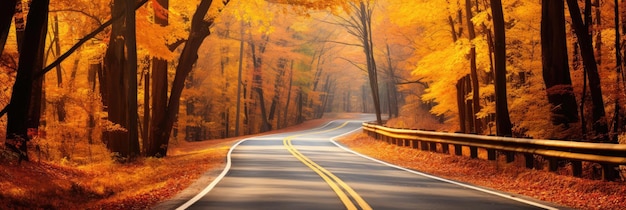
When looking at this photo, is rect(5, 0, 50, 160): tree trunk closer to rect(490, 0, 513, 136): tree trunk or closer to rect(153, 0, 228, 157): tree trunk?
rect(153, 0, 228, 157): tree trunk

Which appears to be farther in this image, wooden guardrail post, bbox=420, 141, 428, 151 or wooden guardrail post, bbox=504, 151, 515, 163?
wooden guardrail post, bbox=420, 141, 428, 151

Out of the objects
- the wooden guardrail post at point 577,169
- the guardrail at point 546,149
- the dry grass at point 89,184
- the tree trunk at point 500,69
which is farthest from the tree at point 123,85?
the wooden guardrail post at point 577,169

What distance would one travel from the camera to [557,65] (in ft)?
59.7

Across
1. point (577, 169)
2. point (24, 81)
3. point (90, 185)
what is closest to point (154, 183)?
point (90, 185)

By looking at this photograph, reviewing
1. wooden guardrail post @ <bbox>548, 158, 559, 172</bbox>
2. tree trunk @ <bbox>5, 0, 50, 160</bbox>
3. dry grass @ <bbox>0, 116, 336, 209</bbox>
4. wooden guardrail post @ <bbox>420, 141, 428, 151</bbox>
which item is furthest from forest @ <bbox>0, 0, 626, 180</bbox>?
wooden guardrail post @ <bbox>420, 141, 428, 151</bbox>

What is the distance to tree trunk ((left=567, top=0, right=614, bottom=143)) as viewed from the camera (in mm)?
16734

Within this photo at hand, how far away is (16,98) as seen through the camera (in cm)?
1554

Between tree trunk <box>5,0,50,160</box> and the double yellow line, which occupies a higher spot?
tree trunk <box>5,0,50,160</box>

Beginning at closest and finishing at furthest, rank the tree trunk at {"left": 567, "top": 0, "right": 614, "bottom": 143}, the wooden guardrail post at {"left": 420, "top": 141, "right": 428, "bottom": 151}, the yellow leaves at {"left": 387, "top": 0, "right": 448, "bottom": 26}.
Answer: the tree trunk at {"left": 567, "top": 0, "right": 614, "bottom": 143} → the wooden guardrail post at {"left": 420, "top": 141, "right": 428, "bottom": 151} → the yellow leaves at {"left": 387, "top": 0, "right": 448, "bottom": 26}

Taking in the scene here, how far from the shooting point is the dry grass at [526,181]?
11.5 metres

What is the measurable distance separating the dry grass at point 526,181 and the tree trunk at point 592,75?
2376mm

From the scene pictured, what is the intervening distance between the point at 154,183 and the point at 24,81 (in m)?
3.90

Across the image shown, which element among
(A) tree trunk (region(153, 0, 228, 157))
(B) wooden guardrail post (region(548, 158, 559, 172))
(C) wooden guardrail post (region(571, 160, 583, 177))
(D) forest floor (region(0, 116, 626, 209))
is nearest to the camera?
(D) forest floor (region(0, 116, 626, 209))

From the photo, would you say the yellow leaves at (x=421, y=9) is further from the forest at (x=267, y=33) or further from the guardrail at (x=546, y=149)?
the guardrail at (x=546, y=149)
